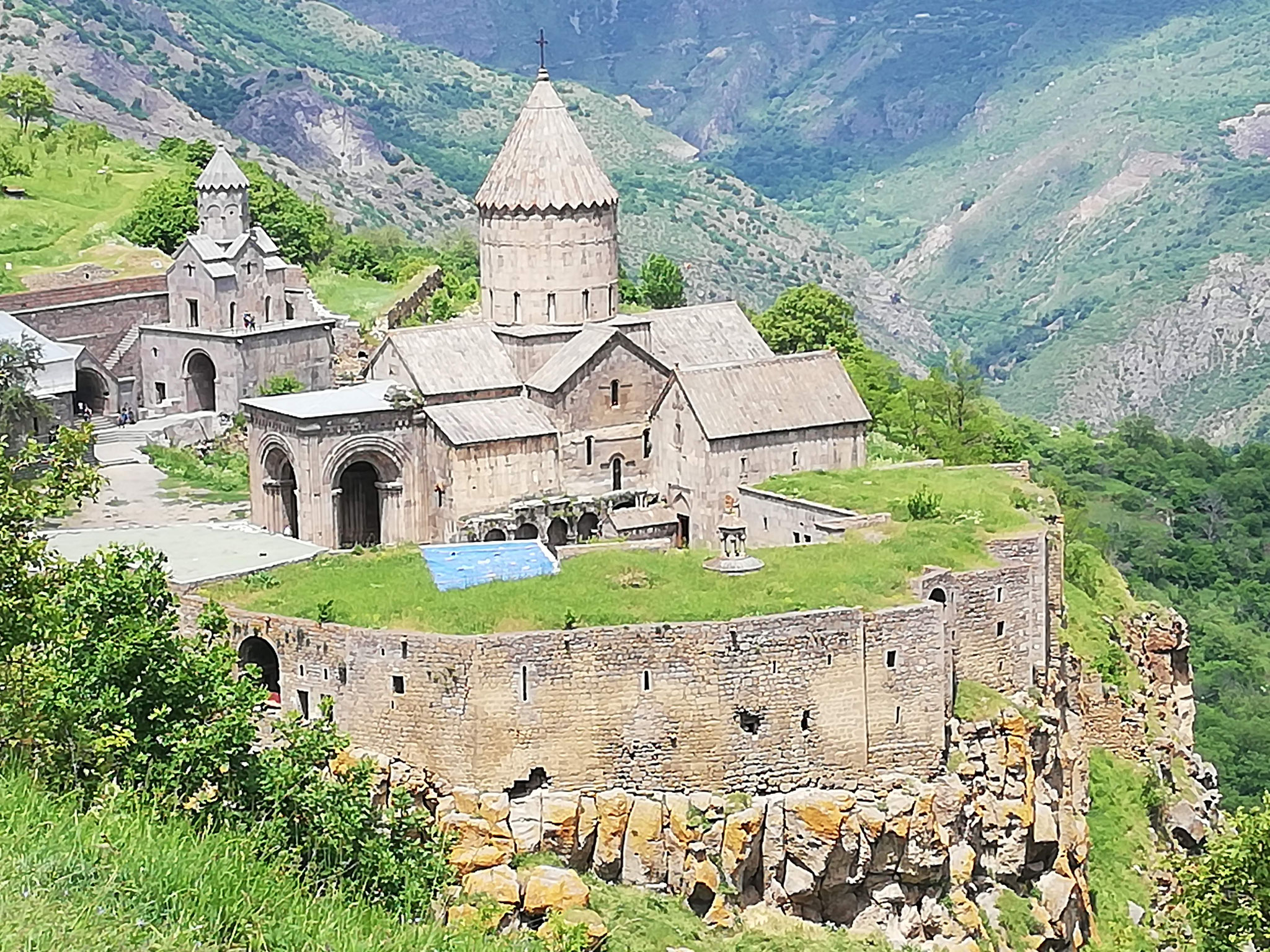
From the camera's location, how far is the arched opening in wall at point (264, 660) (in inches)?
1260

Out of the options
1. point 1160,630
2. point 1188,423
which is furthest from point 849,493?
point 1188,423

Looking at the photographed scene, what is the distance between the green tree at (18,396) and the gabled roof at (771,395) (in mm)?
16287

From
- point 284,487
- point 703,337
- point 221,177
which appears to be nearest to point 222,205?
point 221,177

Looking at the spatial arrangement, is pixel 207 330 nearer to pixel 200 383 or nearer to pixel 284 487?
pixel 200 383

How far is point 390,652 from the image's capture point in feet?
101

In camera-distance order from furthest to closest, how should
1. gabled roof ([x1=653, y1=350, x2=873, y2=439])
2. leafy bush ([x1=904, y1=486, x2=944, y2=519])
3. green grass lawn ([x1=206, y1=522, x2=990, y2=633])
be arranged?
gabled roof ([x1=653, y1=350, x2=873, y2=439]) < leafy bush ([x1=904, y1=486, x2=944, y2=519]) < green grass lawn ([x1=206, y1=522, x2=990, y2=633])

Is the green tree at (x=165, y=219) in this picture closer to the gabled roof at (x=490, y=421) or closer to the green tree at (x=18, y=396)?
the green tree at (x=18, y=396)

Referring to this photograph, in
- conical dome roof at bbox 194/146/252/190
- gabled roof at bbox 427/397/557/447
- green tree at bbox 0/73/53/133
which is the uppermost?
green tree at bbox 0/73/53/133

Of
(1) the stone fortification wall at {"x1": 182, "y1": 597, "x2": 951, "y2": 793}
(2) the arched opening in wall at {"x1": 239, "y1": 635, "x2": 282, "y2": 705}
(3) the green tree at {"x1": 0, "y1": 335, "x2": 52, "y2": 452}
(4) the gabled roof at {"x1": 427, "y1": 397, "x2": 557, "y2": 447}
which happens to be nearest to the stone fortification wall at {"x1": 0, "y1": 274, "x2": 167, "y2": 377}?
(3) the green tree at {"x1": 0, "y1": 335, "x2": 52, "y2": 452}

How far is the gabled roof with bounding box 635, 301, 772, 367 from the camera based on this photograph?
45.8 metres

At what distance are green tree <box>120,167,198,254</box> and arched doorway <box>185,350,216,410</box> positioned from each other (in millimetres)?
13385

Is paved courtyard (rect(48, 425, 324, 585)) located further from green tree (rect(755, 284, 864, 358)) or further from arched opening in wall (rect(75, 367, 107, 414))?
green tree (rect(755, 284, 864, 358))

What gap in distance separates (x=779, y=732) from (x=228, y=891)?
49.4 feet

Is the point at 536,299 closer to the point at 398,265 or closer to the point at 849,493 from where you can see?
the point at 849,493
